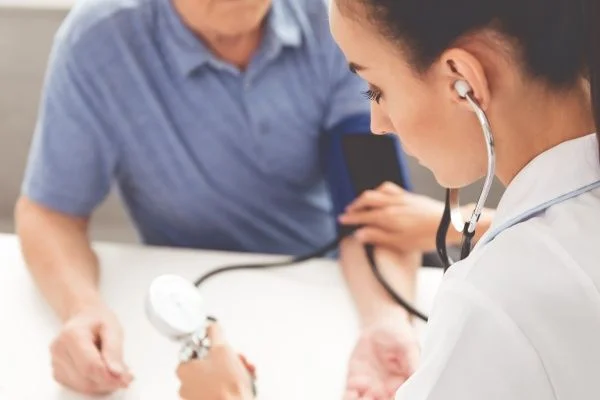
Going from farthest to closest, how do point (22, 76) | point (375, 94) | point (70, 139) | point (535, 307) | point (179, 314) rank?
point (22, 76)
point (70, 139)
point (179, 314)
point (375, 94)
point (535, 307)

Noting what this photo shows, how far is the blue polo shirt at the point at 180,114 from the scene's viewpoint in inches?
38.4

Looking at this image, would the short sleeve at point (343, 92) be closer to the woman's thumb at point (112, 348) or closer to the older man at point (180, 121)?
the older man at point (180, 121)

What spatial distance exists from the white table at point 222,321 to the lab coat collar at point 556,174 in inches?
14.0

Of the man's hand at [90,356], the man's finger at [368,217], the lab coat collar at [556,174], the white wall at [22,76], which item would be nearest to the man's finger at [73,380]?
the man's hand at [90,356]

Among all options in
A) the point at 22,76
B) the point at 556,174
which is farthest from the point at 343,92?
the point at 22,76

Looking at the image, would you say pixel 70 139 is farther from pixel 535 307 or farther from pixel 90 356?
pixel 535 307

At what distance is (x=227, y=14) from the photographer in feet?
3.09

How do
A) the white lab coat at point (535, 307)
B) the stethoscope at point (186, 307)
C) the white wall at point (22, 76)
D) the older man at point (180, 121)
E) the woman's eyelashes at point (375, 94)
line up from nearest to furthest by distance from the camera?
the white lab coat at point (535, 307)
the woman's eyelashes at point (375, 94)
the stethoscope at point (186, 307)
the older man at point (180, 121)
the white wall at point (22, 76)

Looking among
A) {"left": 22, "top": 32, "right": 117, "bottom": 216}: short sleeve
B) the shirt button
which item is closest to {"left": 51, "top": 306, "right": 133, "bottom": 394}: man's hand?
{"left": 22, "top": 32, "right": 117, "bottom": 216}: short sleeve

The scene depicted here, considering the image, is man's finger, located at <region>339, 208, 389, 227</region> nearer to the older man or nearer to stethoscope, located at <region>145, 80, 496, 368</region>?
the older man

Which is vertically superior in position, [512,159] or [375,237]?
[512,159]

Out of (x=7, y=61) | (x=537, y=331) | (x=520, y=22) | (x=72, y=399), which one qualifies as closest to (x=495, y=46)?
(x=520, y=22)

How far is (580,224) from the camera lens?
0.51 m

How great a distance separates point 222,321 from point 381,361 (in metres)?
0.17
